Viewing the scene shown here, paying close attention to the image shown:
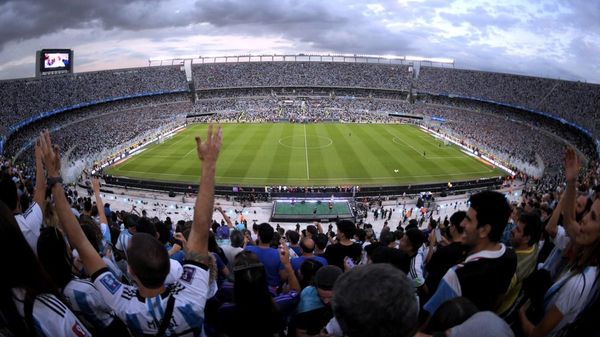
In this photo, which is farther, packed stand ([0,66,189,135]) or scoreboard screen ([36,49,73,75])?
scoreboard screen ([36,49,73,75])

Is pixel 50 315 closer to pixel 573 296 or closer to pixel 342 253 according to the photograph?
pixel 573 296

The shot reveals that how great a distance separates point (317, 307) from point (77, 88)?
242 feet

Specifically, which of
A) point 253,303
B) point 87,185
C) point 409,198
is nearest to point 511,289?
point 253,303

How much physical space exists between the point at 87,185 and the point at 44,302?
3792cm

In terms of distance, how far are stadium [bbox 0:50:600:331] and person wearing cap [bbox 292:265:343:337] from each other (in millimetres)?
4550

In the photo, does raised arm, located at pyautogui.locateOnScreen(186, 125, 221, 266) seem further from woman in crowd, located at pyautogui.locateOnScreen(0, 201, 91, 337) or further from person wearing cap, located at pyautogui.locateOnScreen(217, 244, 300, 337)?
woman in crowd, located at pyautogui.locateOnScreen(0, 201, 91, 337)

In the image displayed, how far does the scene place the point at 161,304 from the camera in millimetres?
3037

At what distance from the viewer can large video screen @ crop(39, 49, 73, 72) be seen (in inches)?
2405

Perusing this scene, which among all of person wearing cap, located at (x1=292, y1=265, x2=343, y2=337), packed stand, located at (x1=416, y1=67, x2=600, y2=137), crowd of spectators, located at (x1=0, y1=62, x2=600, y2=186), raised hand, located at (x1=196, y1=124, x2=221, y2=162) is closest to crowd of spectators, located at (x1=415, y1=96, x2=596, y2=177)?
crowd of spectators, located at (x1=0, y1=62, x2=600, y2=186)

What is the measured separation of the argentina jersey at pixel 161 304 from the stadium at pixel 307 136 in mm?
5780

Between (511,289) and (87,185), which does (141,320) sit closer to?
(511,289)

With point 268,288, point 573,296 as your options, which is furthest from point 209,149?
point 573,296

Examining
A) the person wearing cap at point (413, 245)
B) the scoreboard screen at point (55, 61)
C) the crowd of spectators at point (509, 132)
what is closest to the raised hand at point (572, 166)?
the person wearing cap at point (413, 245)

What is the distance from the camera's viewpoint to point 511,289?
4094mm
